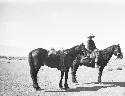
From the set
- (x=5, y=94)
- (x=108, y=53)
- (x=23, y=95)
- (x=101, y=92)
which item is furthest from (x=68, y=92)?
(x=108, y=53)

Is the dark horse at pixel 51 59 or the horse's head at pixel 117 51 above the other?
the horse's head at pixel 117 51

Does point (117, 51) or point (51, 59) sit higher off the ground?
point (117, 51)

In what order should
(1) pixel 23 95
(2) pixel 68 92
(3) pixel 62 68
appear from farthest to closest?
(3) pixel 62 68 < (2) pixel 68 92 < (1) pixel 23 95

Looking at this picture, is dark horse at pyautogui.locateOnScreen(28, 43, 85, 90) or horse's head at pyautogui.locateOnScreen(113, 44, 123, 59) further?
horse's head at pyautogui.locateOnScreen(113, 44, 123, 59)

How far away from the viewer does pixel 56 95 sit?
12.8m

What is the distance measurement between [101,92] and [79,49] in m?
3.36

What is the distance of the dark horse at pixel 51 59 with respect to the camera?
13938mm

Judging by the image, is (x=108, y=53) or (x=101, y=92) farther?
(x=108, y=53)

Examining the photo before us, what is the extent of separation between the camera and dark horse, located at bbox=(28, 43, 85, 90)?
13.9m

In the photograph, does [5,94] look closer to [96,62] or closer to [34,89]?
[34,89]

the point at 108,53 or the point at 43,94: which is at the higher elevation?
the point at 108,53

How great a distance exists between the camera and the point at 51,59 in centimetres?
1440

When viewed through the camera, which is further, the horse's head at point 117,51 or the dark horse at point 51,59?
the horse's head at point 117,51

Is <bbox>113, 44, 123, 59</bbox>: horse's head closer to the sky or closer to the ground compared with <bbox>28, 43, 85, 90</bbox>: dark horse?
closer to the sky
